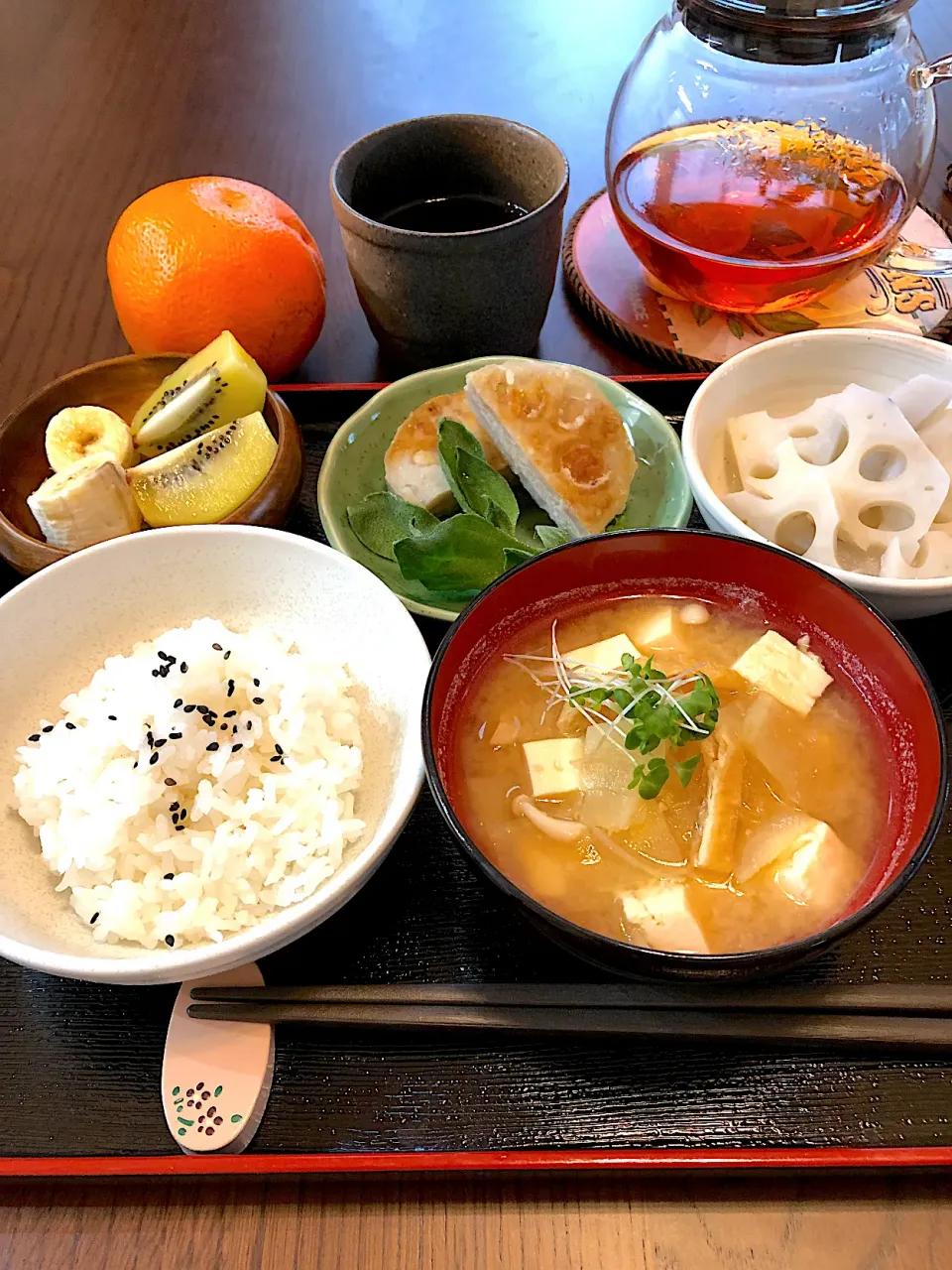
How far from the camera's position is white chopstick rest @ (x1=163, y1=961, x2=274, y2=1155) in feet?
3.75

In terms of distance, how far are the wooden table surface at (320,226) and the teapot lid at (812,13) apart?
0.74m

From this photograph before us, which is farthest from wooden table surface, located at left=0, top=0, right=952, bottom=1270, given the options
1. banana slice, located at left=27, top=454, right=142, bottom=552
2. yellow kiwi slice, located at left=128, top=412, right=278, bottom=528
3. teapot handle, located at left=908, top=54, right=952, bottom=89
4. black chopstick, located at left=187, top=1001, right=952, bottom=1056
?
teapot handle, located at left=908, top=54, right=952, bottom=89

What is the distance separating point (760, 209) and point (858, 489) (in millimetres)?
826

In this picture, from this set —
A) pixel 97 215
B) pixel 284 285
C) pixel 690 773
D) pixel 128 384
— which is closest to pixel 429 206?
pixel 284 285

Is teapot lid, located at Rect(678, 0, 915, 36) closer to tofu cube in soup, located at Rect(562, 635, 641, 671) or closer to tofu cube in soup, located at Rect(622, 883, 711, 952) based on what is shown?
tofu cube in soup, located at Rect(562, 635, 641, 671)

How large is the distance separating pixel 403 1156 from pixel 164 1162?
0.30 meters

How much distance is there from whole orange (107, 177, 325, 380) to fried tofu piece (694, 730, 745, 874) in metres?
1.42

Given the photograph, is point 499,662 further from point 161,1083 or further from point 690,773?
point 161,1083

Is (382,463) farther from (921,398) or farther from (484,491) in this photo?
(921,398)

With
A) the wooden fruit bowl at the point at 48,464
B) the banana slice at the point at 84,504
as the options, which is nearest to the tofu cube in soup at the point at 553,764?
the wooden fruit bowl at the point at 48,464

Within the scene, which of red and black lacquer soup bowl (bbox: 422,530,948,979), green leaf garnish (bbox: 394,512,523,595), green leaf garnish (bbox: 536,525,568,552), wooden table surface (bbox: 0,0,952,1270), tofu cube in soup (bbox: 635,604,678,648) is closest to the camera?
red and black lacquer soup bowl (bbox: 422,530,948,979)

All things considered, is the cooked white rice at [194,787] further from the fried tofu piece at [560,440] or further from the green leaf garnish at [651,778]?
the fried tofu piece at [560,440]

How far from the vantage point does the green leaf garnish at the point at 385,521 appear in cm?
177

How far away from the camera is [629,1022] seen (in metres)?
1.17
